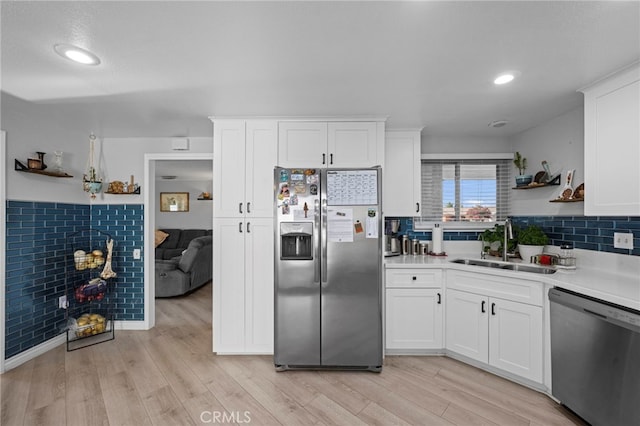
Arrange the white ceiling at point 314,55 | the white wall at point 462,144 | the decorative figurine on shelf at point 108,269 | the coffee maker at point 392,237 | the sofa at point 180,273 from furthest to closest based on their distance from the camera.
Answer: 1. the sofa at point 180,273
2. the white wall at point 462,144
3. the coffee maker at point 392,237
4. the decorative figurine on shelf at point 108,269
5. the white ceiling at point 314,55

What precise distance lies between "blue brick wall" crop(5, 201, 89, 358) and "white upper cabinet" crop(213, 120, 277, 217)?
1.77 metres

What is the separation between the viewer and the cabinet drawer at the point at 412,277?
2.62 metres

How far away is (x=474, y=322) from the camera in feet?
7.93

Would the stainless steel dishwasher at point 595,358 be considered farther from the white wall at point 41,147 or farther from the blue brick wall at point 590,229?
the white wall at point 41,147

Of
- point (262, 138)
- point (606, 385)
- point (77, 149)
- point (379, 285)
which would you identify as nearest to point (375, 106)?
point (262, 138)

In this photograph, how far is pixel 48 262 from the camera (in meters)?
2.79

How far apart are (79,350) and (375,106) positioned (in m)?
3.80

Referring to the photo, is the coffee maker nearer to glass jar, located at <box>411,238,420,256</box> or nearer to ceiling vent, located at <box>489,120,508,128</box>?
glass jar, located at <box>411,238,420,256</box>

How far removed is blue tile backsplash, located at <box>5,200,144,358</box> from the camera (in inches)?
97.7

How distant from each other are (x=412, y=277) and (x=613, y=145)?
1733mm

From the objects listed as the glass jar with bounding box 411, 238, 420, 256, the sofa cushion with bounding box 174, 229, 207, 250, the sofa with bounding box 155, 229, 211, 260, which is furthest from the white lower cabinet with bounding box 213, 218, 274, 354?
the sofa cushion with bounding box 174, 229, 207, 250

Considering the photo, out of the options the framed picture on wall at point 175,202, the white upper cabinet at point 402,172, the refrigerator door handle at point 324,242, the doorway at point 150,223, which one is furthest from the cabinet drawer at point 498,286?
the framed picture on wall at point 175,202

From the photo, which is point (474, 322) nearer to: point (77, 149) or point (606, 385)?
point (606, 385)

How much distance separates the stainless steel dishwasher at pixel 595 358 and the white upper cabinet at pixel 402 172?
1.42 m
